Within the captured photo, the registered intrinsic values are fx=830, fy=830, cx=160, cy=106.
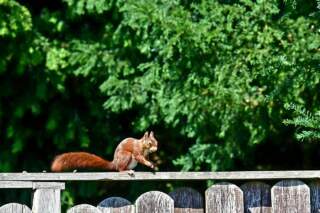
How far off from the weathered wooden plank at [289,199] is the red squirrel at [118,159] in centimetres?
69

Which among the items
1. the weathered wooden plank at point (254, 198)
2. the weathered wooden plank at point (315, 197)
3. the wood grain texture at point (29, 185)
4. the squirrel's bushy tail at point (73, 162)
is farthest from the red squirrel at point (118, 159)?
the weathered wooden plank at point (315, 197)

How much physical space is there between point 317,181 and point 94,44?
3642 mm

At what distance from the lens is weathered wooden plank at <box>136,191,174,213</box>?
401 centimetres

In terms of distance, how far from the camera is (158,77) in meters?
6.58

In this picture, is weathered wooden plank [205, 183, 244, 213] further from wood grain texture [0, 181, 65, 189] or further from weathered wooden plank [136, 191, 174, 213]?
wood grain texture [0, 181, 65, 189]

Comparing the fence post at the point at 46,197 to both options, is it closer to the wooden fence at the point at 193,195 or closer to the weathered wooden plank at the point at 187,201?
the wooden fence at the point at 193,195

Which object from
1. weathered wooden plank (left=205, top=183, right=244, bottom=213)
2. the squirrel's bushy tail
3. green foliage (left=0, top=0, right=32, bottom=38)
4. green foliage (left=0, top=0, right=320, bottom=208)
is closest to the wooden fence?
weathered wooden plank (left=205, top=183, right=244, bottom=213)

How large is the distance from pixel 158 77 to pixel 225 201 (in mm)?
2634

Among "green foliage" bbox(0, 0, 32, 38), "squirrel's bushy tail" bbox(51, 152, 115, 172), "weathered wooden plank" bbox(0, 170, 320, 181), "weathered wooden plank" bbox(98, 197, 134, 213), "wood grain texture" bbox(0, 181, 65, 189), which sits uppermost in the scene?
"green foliage" bbox(0, 0, 32, 38)

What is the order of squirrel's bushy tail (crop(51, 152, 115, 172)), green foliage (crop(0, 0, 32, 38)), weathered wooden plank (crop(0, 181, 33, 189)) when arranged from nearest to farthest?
weathered wooden plank (crop(0, 181, 33, 189)), squirrel's bushy tail (crop(51, 152, 115, 172)), green foliage (crop(0, 0, 32, 38))

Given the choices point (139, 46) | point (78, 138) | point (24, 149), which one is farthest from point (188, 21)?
point (24, 149)

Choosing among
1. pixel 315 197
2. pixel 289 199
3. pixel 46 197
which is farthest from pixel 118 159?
pixel 315 197

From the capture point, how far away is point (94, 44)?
737cm

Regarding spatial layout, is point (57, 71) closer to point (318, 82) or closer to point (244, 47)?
point (244, 47)
